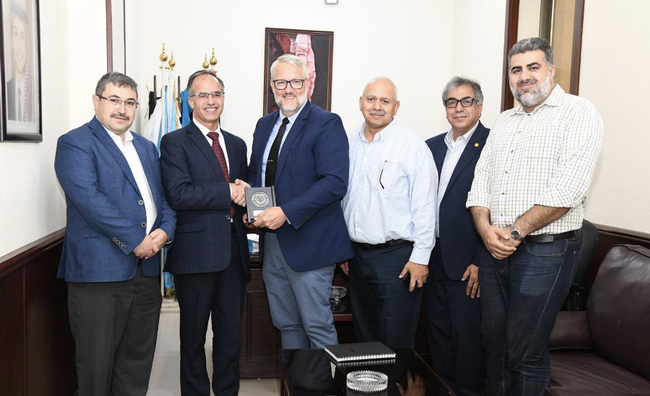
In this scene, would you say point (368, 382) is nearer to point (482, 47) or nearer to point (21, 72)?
point (21, 72)

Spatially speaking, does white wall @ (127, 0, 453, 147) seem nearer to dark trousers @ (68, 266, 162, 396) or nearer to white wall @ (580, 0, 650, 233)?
white wall @ (580, 0, 650, 233)

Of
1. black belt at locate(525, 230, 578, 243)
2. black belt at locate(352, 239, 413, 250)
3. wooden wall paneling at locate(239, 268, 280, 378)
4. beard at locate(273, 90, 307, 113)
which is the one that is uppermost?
beard at locate(273, 90, 307, 113)

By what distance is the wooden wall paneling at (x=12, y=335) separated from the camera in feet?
6.22

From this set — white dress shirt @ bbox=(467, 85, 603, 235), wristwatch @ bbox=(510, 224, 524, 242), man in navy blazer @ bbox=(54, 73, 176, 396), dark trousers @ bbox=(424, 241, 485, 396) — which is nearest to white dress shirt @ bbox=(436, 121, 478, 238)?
dark trousers @ bbox=(424, 241, 485, 396)

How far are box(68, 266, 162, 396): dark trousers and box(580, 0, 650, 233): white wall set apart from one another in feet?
7.86

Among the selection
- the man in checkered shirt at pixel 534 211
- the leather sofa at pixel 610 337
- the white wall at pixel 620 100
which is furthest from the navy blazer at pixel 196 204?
the white wall at pixel 620 100

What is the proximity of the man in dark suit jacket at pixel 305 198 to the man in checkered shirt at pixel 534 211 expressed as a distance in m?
0.69

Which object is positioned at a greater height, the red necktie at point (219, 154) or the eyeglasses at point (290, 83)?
the eyeglasses at point (290, 83)

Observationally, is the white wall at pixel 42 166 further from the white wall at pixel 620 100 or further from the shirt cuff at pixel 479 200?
the white wall at pixel 620 100

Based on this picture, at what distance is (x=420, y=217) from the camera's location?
2.55 m

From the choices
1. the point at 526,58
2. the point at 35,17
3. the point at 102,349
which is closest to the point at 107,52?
the point at 35,17

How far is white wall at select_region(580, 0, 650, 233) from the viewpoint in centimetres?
266

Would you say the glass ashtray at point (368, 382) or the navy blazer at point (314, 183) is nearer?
the glass ashtray at point (368, 382)

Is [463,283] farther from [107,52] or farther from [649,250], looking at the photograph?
[107,52]
